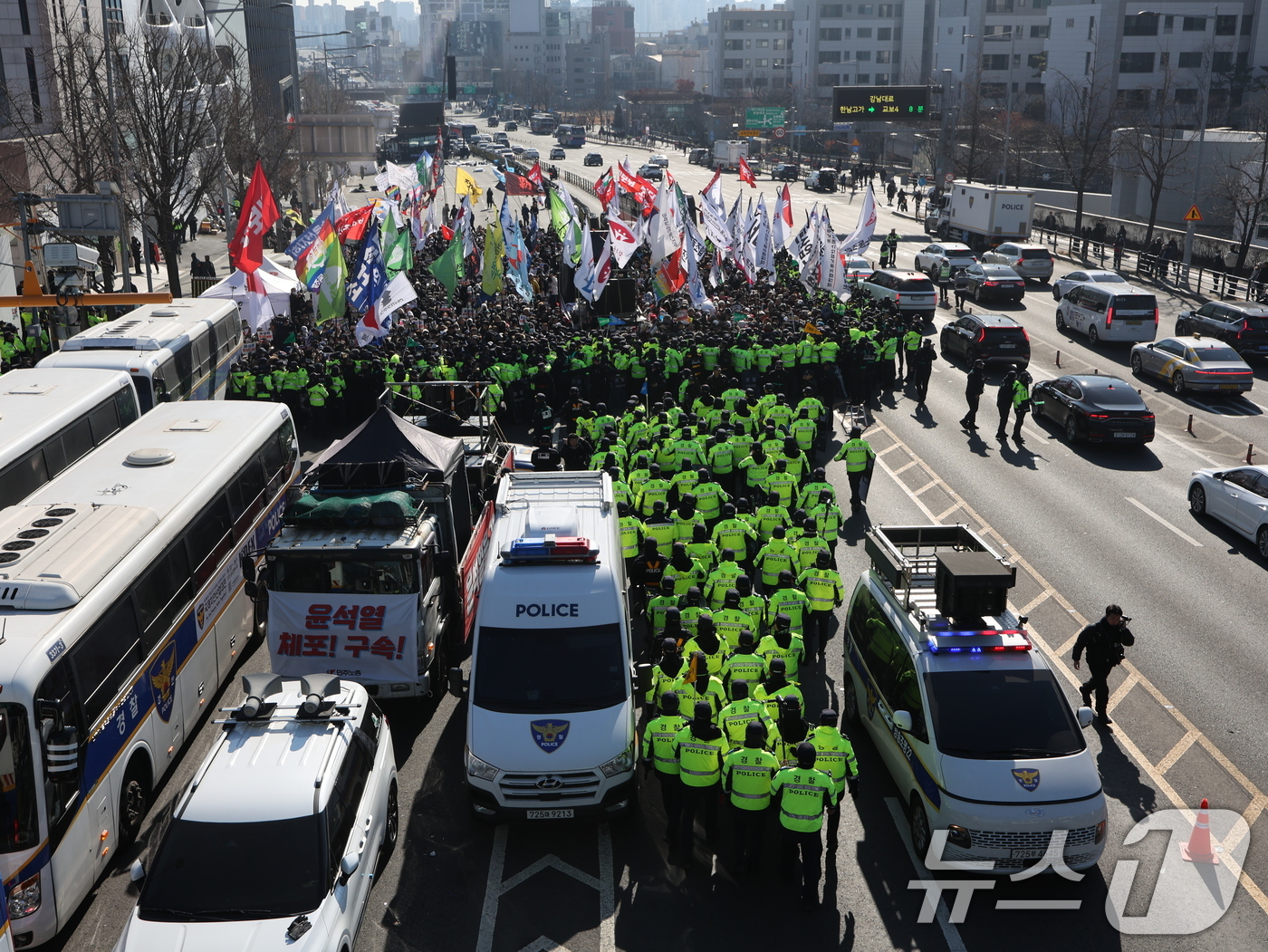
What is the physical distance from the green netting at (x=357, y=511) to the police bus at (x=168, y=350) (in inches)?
308

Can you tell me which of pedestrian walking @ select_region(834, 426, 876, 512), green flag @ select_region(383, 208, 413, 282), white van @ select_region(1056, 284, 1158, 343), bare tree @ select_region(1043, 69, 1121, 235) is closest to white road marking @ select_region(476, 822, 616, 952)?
pedestrian walking @ select_region(834, 426, 876, 512)

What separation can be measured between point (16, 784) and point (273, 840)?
204cm

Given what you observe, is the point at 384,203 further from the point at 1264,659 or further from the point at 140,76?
the point at 1264,659

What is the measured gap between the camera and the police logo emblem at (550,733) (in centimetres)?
983

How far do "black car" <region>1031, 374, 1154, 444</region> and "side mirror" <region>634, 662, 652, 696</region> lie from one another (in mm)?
14503

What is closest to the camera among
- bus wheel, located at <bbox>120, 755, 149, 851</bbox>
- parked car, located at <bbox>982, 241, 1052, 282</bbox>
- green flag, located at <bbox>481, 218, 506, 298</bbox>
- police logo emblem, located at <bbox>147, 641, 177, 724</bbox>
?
bus wheel, located at <bbox>120, 755, 149, 851</bbox>

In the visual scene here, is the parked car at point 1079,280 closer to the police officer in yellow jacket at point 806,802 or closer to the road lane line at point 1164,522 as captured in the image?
the road lane line at point 1164,522

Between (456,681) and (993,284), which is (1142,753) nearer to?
(456,681)

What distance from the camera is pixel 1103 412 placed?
2175 cm

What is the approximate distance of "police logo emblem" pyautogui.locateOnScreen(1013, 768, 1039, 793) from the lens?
29.7 feet

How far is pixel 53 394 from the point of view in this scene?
1633cm

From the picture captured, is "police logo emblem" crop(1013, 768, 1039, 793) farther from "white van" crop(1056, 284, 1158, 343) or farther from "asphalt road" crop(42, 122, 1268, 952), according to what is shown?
"white van" crop(1056, 284, 1158, 343)

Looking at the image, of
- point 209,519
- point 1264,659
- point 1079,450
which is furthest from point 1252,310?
point 209,519

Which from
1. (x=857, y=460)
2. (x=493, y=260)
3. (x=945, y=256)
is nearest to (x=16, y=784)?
(x=857, y=460)
